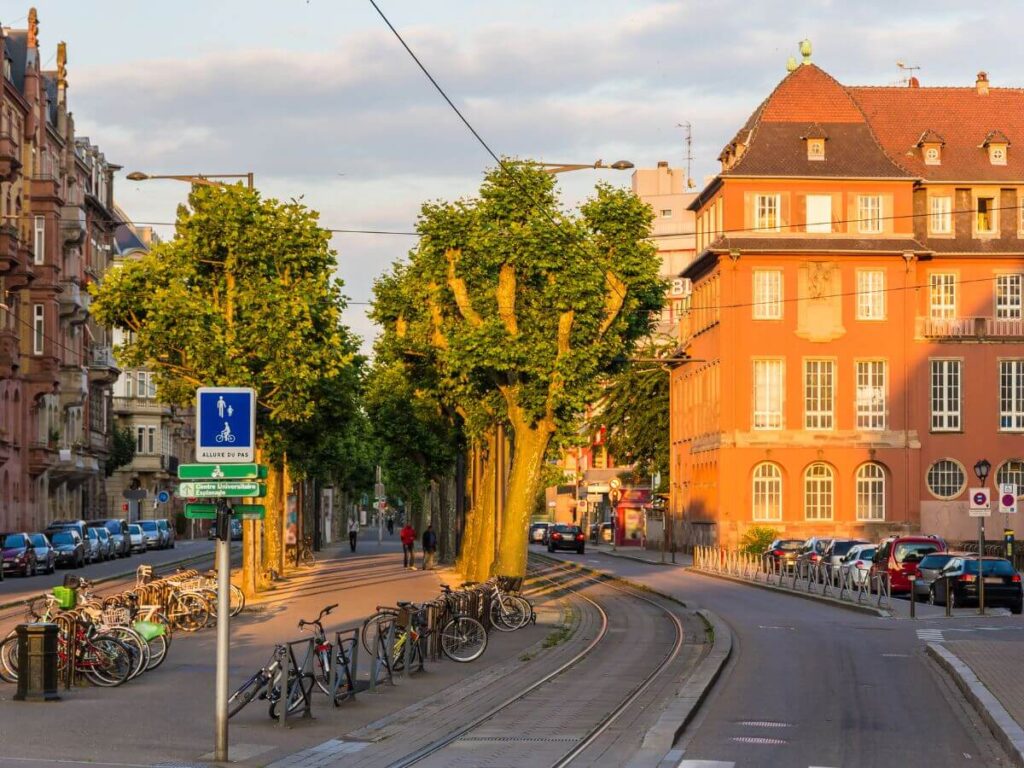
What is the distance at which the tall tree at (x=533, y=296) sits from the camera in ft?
147

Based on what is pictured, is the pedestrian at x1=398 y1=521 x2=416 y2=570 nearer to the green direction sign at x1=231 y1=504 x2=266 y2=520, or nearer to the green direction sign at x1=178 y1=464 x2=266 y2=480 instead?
the green direction sign at x1=231 y1=504 x2=266 y2=520

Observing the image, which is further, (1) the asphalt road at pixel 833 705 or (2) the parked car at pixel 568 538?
(2) the parked car at pixel 568 538

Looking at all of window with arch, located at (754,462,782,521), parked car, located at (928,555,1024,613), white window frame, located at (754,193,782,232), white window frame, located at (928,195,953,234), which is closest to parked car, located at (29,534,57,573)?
parked car, located at (928,555,1024,613)

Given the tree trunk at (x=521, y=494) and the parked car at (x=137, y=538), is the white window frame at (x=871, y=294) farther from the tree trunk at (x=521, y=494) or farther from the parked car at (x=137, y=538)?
the tree trunk at (x=521, y=494)

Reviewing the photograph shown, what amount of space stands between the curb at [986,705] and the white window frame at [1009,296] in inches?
2296

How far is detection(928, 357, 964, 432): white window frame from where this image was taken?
8331 cm

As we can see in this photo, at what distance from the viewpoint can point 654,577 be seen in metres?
62.2

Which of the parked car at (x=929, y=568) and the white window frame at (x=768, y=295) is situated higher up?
the white window frame at (x=768, y=295)

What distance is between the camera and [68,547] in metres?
66.9

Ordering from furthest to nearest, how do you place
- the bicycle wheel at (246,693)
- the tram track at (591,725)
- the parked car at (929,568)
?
the parked car at (929,568) → the bicycle wheel at (246,693) → the tram track at (591,725)

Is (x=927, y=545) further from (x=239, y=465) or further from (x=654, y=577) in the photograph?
(x=239, y=465)

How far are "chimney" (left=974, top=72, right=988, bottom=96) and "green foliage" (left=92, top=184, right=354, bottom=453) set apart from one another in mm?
54707

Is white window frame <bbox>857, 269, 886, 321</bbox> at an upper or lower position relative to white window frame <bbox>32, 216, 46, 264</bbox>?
lower

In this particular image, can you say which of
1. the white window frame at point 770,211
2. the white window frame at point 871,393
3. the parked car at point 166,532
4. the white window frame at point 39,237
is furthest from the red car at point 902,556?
the parked car at point 166,532
